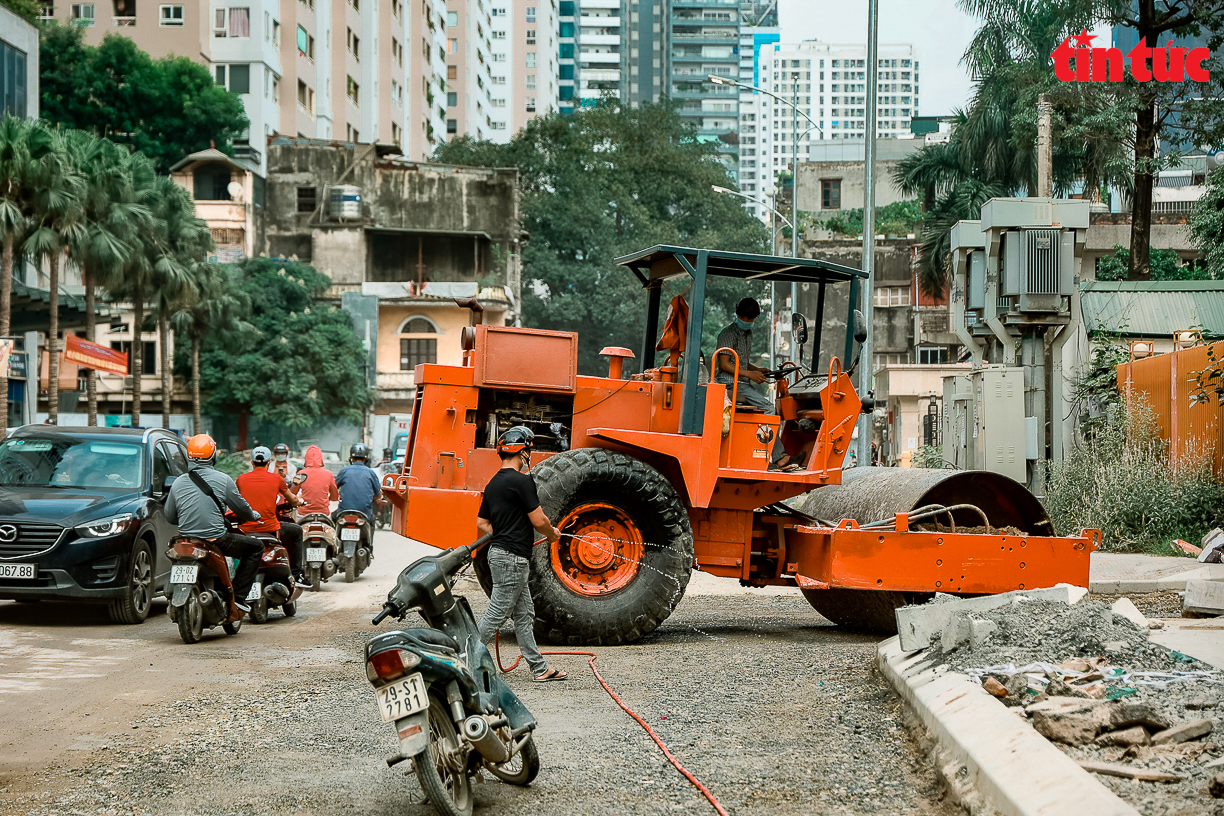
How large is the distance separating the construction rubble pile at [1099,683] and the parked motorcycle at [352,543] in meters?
9.24

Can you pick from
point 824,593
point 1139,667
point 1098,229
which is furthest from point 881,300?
point 1139,667

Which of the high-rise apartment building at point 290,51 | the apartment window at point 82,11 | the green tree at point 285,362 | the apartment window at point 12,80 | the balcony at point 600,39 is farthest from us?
the balcony at point 600,39

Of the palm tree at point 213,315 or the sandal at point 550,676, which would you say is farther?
the palm tree at point 213,315

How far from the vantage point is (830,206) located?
75062mm

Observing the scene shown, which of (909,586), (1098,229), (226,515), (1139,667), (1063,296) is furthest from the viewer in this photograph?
(1098,229)

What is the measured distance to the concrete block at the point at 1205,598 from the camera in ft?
34.3

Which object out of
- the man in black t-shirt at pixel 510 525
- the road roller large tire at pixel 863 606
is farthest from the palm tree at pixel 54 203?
the man in black t-shirt at pixel 510 525

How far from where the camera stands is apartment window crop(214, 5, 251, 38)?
224ft

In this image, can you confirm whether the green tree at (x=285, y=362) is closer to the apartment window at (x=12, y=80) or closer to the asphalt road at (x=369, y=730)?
the apartment window at (x=12, y=80)

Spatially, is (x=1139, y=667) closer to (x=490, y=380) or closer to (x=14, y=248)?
(x=490, y=380)

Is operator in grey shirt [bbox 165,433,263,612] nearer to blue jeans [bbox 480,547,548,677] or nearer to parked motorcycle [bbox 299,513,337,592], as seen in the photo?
blue jeans [bbox 480,547,548,677]

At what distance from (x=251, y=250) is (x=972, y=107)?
32.2 meters

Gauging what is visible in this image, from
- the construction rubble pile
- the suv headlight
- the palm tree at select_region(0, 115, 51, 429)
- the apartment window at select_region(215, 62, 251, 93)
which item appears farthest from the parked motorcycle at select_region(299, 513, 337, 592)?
the apartment window at select_region(215, 62, 251, 93)

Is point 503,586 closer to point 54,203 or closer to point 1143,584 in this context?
point 1143,584
